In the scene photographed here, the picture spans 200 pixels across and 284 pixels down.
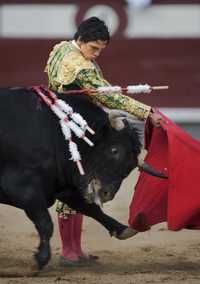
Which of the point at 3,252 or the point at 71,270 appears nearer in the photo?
the point at 71,270

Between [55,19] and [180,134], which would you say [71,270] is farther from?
[55,19]

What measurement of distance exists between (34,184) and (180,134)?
2.62 ft

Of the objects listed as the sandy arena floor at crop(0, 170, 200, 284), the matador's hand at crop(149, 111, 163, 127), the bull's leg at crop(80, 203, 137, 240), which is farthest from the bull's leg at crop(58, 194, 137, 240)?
the matador's hand at crop(149, 111, 163, 127)

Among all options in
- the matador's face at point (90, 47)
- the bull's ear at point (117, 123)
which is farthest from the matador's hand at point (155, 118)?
the matador's face at point (90, 47)

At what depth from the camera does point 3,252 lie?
516 centimetres

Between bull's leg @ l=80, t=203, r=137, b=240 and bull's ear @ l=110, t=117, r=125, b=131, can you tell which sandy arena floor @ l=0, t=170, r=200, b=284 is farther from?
bull's ear @ l=110, t=117, r=125, b=131

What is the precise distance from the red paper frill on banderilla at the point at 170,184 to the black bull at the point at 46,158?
199mm

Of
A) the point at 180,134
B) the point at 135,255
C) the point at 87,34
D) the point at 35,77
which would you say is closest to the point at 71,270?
the point at 135,255

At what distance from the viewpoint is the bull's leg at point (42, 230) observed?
14.6 ft

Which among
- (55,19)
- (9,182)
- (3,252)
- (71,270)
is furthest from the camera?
(55,19)

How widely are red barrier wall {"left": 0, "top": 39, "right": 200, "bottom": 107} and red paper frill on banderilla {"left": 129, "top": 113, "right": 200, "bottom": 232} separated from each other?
393 centimetres

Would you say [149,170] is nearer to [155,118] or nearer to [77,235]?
[155,118]

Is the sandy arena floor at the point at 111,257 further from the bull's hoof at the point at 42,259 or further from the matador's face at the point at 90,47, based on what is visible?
the matador's face at the point at 90,47

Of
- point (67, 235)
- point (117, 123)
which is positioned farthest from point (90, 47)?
point (67, 235)
